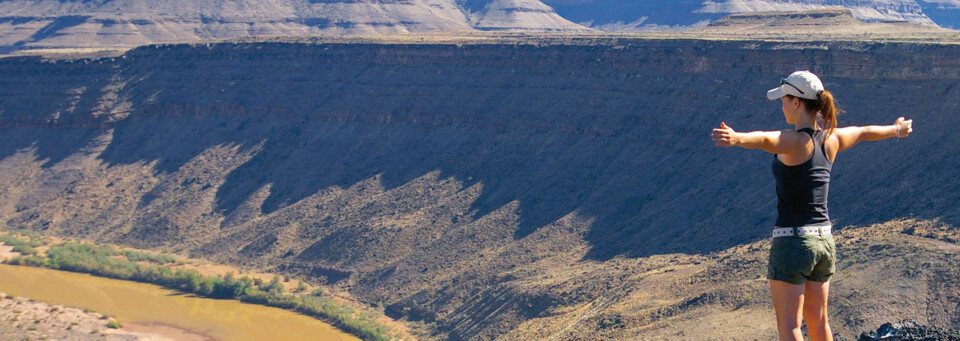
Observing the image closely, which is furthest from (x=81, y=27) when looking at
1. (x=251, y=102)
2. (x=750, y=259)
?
(x=750, y=259)

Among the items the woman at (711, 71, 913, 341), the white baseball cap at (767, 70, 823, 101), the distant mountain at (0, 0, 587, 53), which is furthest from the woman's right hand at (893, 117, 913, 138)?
the distant mountain at (0, 0, 587, 53)

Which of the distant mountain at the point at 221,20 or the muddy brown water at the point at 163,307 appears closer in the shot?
the muddy brown water at the point at 163,307

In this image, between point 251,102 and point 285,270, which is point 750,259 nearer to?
point 285,270

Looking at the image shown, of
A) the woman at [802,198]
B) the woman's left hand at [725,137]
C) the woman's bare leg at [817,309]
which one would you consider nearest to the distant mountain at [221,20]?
the woman's bare leg at [817,309]

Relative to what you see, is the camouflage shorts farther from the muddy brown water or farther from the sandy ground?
the sandy ground

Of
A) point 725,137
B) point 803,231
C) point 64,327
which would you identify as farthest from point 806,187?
point 64,327

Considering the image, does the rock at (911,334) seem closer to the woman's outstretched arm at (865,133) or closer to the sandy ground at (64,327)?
the woman's outstretched arm at (865,133)
